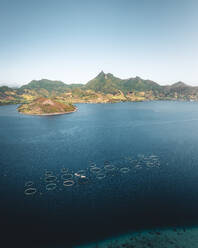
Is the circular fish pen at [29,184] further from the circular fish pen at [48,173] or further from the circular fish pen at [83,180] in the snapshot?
the circular fish pen at [83,180]

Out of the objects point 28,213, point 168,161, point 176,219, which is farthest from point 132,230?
point 168,161

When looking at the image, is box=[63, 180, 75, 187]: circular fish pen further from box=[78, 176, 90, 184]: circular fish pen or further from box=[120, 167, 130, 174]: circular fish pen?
box=[120, 167, 130, 174]: circular fish pen

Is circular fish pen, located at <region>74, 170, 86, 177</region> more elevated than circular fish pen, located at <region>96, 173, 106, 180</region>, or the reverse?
circular fish pen, located at <region>74, 170, 86, 177</region>

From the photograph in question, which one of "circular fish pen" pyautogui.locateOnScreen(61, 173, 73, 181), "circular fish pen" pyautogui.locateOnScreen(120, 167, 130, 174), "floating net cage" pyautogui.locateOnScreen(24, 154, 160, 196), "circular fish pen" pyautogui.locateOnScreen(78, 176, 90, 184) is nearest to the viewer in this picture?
"floating net cage" pyautogui.locateOnScreen(24, 154, 160, 196)

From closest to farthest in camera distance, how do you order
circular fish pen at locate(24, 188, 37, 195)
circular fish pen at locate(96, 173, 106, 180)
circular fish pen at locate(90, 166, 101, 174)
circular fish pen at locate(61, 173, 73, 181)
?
1. circular fish pen at locate(24, 188, 37, 195)
2. circular fish pen at locate(61, 173, 73, 181)
3. circular fish pen at locate(96, 173, 106, 180)
4. circular fish pen at locate(90, 166, 101, 174)

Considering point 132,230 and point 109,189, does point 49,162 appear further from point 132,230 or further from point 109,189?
point 132,230

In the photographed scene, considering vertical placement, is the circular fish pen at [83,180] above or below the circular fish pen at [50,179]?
below

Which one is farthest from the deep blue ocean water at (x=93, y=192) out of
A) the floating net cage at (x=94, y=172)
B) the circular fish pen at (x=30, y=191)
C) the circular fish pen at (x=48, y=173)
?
the circular fish pen at (x=48, y=173)

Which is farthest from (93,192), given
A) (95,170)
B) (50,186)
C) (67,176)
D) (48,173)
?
(48,173)

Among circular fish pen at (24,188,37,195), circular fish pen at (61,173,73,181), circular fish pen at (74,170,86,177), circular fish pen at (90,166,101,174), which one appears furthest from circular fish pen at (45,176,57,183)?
circular fish pen at (90,166,101,174)

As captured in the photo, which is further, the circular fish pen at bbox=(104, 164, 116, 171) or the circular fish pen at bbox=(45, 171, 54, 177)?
the circular fish pen at bbox=(104, 164, 116, 171)

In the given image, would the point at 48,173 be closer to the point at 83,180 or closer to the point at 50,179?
the point at 50,179
